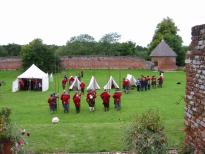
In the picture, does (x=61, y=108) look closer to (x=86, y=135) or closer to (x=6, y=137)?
(x=86, y=135)

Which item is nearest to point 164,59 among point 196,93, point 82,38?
point 82,38

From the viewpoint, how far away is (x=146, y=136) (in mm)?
9750

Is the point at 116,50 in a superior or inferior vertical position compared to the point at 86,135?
superior

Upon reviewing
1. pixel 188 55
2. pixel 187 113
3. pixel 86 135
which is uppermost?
pixel 188 55

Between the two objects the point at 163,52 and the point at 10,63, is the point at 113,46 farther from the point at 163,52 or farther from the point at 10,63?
the point at 10,63

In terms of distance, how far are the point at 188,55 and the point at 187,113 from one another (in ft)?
4.82

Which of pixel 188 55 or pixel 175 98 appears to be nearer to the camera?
pixel 188 55

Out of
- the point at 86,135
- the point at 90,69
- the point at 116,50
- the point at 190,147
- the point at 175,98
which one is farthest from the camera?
the point at 116,50

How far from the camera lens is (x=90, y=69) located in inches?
2498

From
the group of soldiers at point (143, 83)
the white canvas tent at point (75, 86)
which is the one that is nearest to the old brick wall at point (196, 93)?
the group of soldiers at point (143, 83)

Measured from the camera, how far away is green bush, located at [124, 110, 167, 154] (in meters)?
9.69

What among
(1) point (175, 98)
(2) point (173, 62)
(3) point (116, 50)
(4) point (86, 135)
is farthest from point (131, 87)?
(3) point (116, 50)

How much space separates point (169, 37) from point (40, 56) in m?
29.4

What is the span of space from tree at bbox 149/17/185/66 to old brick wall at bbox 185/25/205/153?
204ft
